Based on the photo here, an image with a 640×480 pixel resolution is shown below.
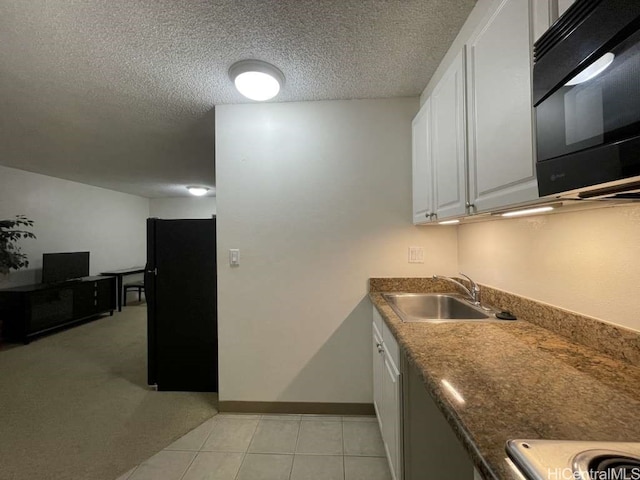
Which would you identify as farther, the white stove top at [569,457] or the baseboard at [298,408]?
the baseboard at [298,408]

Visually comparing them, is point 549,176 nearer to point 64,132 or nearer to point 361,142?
point 361,142

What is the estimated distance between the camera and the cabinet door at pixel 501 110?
854 mm

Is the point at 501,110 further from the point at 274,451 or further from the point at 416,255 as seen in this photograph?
the point at 274,451

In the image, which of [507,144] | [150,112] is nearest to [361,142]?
[507,144]

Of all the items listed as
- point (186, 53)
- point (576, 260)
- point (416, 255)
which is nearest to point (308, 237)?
point (416, 255)

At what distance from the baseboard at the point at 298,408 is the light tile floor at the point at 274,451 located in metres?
0.04

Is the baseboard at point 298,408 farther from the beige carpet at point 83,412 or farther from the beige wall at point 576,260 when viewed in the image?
the beige wall at point 576,260

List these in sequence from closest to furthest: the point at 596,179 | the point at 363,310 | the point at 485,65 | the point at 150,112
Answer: the point at 596,179 < the point at 485,65 < the point at 363,310 < the point at 150,112

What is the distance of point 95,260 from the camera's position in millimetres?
5359

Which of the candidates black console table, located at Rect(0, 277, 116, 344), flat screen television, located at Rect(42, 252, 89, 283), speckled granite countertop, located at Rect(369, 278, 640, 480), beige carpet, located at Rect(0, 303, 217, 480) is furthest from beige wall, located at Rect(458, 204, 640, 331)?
flat screen television, located at Rect(42, 252, 89, 283)

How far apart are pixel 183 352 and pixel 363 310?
1659mm

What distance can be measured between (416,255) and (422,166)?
2.19 ft

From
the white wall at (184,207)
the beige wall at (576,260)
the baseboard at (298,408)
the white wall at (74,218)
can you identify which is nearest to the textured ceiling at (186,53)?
the beige wall at (576,260)

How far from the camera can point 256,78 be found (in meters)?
1.71
